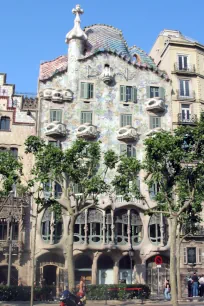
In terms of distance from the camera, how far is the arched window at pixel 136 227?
136 feet

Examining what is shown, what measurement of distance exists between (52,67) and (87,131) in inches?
393

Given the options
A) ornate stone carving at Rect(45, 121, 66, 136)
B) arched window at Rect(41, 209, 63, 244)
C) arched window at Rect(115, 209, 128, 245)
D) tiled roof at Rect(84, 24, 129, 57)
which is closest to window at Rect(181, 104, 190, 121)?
tiled roof at Rect(84, 24, 129, 57)

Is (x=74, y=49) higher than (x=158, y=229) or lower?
higher

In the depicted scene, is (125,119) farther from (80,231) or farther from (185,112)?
(80,231)

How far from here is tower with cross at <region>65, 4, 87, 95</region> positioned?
4578cm

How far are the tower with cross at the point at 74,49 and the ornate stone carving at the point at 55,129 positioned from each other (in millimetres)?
4684

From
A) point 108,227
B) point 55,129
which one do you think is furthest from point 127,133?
point 108,227

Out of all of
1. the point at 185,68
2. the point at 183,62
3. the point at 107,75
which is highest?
the point at 183,62

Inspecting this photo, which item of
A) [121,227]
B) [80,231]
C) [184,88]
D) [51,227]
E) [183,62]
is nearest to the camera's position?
[51,227]

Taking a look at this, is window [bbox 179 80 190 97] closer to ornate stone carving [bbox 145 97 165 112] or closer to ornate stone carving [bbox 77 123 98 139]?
ornate stone carving [bbox 145 97 165 112]

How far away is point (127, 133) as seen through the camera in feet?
143

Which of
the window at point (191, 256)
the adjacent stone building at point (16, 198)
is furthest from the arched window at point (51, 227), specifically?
the window at point (191, 256)

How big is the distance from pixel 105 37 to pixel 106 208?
21063 mm

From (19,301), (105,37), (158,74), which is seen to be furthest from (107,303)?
(105,37)
